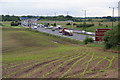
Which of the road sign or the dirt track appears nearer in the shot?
the dirt track

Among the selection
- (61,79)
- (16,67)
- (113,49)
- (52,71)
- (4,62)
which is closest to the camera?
(61,79)

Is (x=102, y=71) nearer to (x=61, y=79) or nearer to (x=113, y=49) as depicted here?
(x=61, y=79)

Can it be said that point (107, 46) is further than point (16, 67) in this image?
Yes

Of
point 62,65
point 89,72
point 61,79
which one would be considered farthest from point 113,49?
point 61,79

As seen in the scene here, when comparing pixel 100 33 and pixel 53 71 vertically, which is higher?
pixel 100 33

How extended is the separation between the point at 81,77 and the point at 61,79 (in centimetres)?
109

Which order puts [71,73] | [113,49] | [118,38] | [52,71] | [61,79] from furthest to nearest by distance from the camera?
[113,49], [118,38], [52,71], [71,73], [61,79]

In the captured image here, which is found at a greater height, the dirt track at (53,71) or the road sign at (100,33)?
the road sign at (100,33)

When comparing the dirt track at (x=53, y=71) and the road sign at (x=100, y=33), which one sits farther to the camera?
the road sign at (x=100, y=33)

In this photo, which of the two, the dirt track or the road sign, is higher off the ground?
the road sign

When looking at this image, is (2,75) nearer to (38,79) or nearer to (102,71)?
(38,79)

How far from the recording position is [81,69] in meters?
14.8

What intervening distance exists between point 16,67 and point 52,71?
3.13 meters

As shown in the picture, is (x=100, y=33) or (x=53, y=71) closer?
(x=53, y=71)
